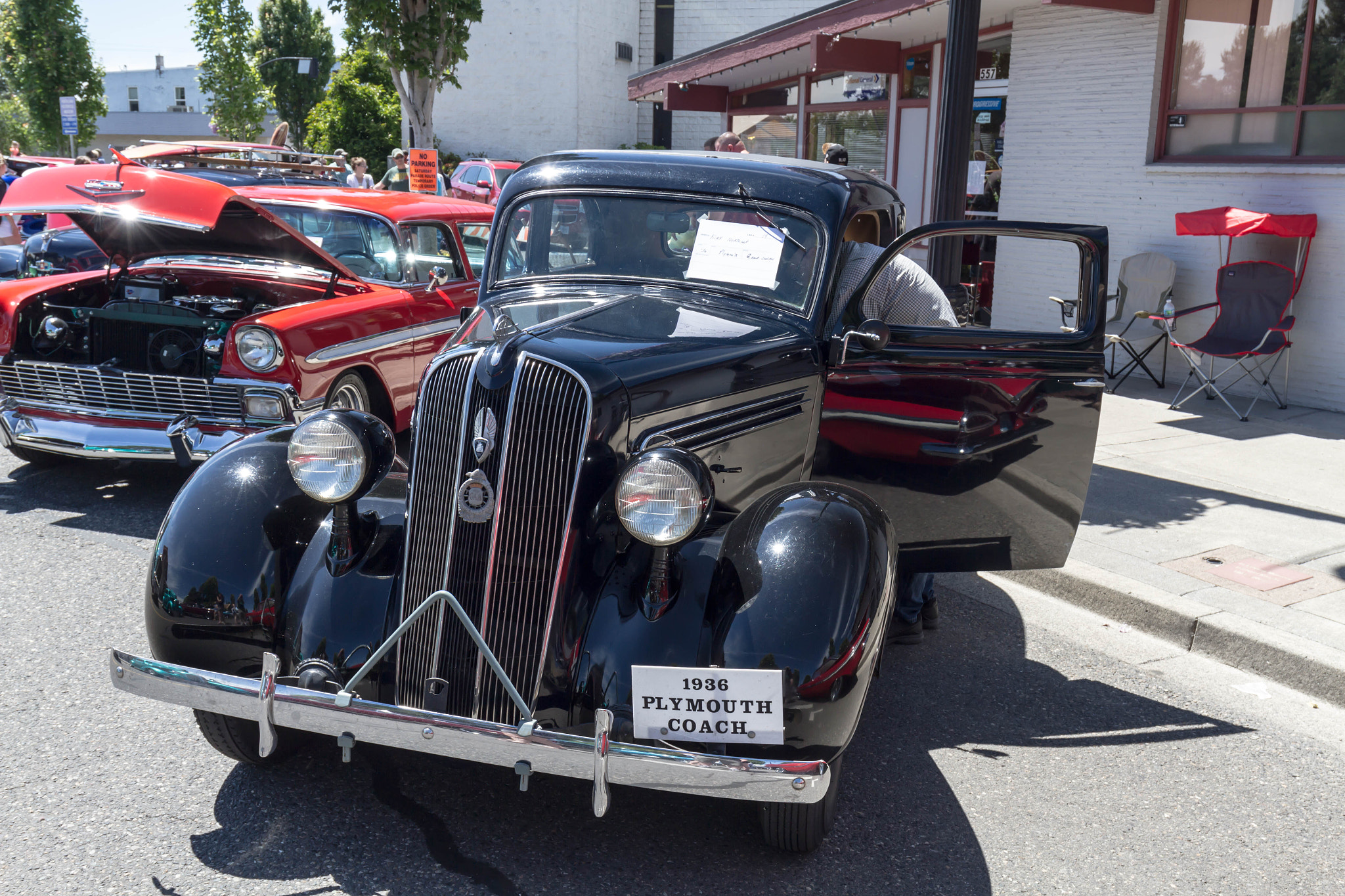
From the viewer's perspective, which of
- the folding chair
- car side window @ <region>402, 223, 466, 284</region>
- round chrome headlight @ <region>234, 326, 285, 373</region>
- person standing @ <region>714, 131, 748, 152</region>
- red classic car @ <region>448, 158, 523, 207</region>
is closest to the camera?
round chrome headlight @ <region>234, 326, 285, 373</region>

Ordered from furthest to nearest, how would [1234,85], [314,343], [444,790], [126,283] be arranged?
[1234,85] < [126,283] < [314,343] < [444,790]

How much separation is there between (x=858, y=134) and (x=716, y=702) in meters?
12.0

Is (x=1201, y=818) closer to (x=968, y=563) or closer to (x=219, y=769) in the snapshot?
(x=968, y=563)

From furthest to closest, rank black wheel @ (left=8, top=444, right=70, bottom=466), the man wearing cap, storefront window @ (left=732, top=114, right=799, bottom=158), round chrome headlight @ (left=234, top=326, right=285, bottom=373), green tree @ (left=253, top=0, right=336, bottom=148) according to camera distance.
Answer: green tree @ (left=253, top=0, right=336, bottom=148)
storefront window @ (left=732, top=114, right=799, bottom=158)
the man wearing cap
black wheel @ (left=8, top=444, right=70, bottom=466)
round chrome headlight @ (left=234, top=326, right=285, bottom=373)

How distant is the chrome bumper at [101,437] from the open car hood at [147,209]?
41.3 inches

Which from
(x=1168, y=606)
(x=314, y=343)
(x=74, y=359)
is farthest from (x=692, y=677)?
(x=74, y=359)

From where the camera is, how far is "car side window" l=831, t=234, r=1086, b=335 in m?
3.98

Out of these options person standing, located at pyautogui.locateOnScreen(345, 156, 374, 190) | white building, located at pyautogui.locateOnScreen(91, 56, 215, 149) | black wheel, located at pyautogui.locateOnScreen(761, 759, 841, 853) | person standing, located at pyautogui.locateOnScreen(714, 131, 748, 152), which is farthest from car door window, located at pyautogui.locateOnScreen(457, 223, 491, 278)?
white building, located at pyautogui.locateOnScreen(91, 56, 215, 149)

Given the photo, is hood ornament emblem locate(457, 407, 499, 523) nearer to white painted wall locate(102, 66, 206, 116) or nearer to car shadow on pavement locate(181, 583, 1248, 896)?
car shadow on pavement locate(181, 583, 1248, 896)

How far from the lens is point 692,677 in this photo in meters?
2.49

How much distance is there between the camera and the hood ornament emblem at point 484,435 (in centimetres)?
272

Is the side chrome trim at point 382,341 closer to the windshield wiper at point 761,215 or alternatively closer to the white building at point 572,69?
the windshield wiper at point 761,215

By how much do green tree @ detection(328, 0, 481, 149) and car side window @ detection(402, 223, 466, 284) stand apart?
5.98 m

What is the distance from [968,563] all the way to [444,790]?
2.01 meters
